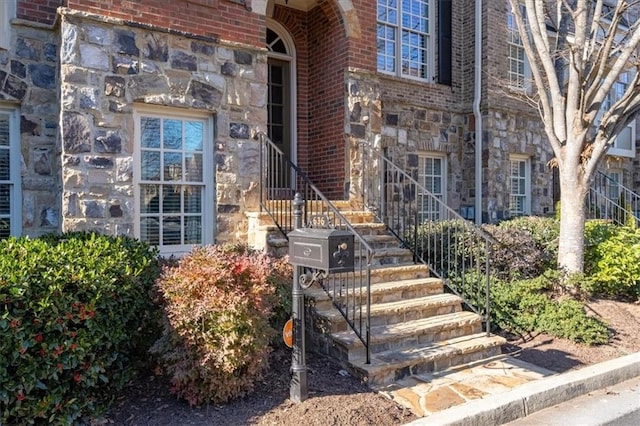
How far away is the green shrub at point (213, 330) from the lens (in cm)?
362

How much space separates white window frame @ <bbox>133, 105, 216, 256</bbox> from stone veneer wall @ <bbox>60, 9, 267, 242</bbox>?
0.11 metres

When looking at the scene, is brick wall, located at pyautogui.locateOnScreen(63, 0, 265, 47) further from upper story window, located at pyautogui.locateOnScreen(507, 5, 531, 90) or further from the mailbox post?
upper story window, located at pyautogui.locateOnScreen(507, 5, 531, 90)

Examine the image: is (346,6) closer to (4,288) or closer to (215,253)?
(215,253)

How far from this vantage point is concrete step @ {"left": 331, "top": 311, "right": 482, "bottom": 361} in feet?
15.0

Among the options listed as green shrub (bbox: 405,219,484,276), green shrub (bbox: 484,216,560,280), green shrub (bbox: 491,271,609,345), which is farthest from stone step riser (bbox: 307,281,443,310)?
green shrub (bbox: 484,216,560,280)

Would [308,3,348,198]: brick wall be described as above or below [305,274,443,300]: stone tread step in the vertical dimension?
above

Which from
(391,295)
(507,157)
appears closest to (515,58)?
(507,157)

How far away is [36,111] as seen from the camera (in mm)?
5961

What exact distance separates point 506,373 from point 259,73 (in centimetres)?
445

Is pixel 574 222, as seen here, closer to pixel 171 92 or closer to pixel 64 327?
pixel 171 92

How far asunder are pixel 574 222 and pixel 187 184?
16.1 ft

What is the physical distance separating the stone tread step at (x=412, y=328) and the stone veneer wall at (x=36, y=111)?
3648 millimetres

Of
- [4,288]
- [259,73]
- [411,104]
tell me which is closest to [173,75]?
[259,73]

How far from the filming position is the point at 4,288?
10.2 ft
